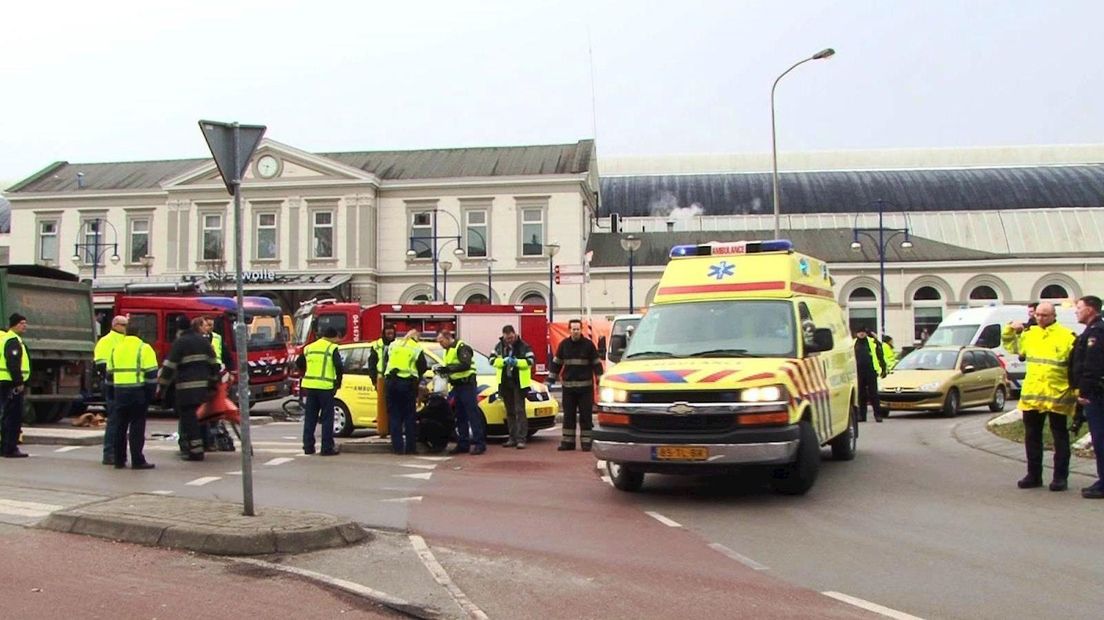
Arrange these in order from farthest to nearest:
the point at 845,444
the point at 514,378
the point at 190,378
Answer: the point at 514,378 → the point at 845,444 → the point at 190,378

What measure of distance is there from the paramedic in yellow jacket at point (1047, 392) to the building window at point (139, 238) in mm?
51785

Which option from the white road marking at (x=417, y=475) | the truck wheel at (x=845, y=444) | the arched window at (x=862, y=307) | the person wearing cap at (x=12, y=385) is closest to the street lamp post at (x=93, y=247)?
the arched window at (x=862, y=307)

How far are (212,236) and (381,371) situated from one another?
42.7 metres

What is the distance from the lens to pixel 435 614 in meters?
5.67

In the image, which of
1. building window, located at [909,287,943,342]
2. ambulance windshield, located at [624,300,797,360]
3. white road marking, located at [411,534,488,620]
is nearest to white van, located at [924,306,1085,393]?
ambulance windshield, located at [624,300,797,360]

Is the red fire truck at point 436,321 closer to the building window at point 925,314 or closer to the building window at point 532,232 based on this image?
the building window at point 532,232

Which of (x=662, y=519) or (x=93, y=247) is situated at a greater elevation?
(x=93, y=247)

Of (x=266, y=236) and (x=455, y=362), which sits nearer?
(x=455, y=362)

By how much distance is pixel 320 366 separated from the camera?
13.6 m

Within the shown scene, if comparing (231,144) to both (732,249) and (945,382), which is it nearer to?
(732,249)

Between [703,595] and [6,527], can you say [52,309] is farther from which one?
[703,595]

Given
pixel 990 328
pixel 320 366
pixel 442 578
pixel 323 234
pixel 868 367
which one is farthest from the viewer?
pixel 323 234

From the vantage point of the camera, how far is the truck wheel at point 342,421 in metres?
16.4

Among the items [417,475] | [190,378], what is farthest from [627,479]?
[190,378]
